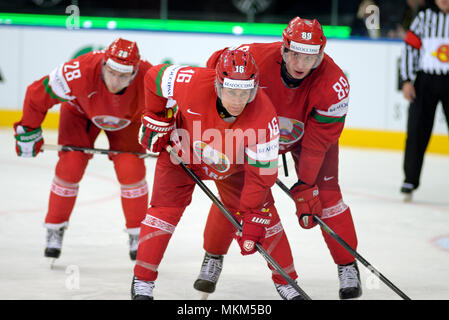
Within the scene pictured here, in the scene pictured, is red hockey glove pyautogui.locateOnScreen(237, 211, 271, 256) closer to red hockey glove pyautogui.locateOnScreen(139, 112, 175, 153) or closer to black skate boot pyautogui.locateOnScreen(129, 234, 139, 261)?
red hockey glove pyautogui.locateOnScreen(139, 112, 175, 153)

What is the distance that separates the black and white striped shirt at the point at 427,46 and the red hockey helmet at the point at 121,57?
2.64 meters

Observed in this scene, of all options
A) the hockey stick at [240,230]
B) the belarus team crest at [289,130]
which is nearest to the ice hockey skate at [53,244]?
the hockey stick at [240,230]

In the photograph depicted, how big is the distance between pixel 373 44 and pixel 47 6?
3.62m

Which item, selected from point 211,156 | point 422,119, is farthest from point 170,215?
point 422,119

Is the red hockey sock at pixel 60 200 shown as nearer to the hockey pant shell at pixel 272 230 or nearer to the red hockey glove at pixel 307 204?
the hockey pant shell at pixel 272 230

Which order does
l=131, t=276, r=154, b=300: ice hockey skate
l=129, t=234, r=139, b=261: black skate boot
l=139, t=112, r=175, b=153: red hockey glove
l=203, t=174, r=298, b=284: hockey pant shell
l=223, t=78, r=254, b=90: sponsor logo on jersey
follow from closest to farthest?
l=223, t=78, r=254, b=90: sponsor logo on jersey
l=131, t=276, r=154, b=300: ice hockey skate
l=139, t=112, r=175, b=153: red hockey glove
l=203, t=174, r=298, b=284: hockey pant shell
l=129, t=234, r=139, b=261: black skate boot

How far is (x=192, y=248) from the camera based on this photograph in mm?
3889

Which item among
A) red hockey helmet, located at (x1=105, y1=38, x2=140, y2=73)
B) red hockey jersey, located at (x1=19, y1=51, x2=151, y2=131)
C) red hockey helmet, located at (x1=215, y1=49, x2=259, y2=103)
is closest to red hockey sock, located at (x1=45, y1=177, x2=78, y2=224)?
red hockey jersey, located at (x1=19, y1=51, x2=151, y2=131)

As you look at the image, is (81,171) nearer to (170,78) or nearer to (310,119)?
(170,78)

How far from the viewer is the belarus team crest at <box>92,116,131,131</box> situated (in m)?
3.40

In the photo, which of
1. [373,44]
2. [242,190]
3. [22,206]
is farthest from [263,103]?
[373,44]

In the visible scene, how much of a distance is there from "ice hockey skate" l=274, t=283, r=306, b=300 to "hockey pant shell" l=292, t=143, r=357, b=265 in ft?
1.12

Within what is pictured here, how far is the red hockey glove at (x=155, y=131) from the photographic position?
2.81 metres

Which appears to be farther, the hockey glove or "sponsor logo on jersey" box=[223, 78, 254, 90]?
the hockey glove
